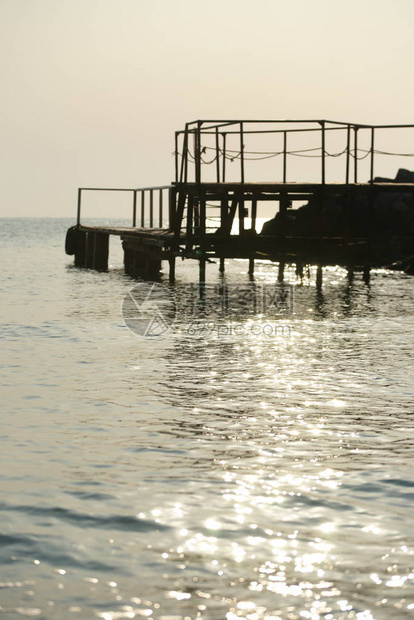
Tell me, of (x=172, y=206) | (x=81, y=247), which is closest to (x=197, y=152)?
(x=172, y=206)

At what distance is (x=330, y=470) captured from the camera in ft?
25.2

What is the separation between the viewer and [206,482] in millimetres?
7332

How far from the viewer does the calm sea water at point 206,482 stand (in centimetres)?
526

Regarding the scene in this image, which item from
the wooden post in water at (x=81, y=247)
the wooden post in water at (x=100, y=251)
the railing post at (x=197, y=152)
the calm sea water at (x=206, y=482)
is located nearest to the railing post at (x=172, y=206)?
the railing post at (x=197, y=152)

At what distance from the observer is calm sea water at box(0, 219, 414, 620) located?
17.3 ft

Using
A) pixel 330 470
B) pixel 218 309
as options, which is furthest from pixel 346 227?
pixel 330 470

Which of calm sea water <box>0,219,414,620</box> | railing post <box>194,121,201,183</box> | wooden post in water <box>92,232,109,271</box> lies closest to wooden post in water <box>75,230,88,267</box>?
wooden post in water <box>92,232,109,271</box>

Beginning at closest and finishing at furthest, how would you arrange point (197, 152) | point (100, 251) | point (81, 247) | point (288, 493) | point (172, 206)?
point (288, 493)
point (197, 152)
point (172, 206)
point (100, 251)
point (81, 247)

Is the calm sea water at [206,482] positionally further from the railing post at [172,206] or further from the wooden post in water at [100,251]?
the wooden post in water at [100,251]

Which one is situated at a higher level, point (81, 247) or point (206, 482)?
point (81, 247)

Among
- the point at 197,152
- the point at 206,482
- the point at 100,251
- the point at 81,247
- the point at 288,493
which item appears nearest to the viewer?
the point at 288,493

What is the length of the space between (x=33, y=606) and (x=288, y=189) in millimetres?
21883

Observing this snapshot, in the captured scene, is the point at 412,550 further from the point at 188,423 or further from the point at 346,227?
the point at 346,227

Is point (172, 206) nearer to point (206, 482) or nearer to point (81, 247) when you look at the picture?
point (81, 247)
